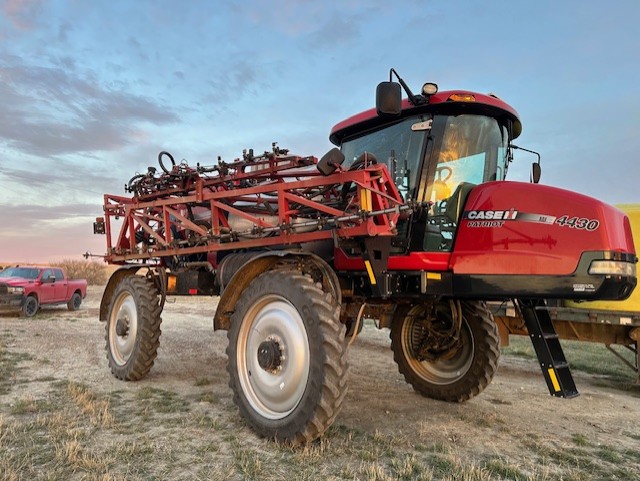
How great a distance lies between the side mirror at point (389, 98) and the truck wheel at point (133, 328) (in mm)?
4290

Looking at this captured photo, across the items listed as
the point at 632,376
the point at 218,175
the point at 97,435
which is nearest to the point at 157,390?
the point at 97,435

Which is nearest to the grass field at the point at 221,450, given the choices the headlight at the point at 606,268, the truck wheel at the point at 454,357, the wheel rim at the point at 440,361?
the truck wheel at the point at 454,357

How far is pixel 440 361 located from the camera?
6.15 meters

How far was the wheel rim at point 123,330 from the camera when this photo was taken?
6812mm

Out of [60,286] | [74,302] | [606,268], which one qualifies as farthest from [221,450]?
[74,302]

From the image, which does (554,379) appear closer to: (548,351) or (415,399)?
(548,351)

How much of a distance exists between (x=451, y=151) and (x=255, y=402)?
2946 millimetres

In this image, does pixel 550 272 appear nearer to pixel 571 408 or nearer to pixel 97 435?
pixel 571 408

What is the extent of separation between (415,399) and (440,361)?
22.1 inches

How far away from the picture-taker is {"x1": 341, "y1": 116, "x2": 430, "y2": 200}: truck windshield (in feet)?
15.6

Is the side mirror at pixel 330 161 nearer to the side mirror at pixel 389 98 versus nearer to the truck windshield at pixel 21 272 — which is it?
the side mirror at pixel 389 98

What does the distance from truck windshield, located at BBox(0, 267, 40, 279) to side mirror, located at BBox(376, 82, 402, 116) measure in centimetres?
1631

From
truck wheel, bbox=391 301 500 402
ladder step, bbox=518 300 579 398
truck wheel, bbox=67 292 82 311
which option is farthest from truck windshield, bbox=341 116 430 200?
truck wheel, bbox=67 292 82 311

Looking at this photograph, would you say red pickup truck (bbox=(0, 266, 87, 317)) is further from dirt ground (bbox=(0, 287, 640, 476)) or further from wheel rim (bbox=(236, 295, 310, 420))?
wheel rim (bbox=(236, 295, 310, 420))
